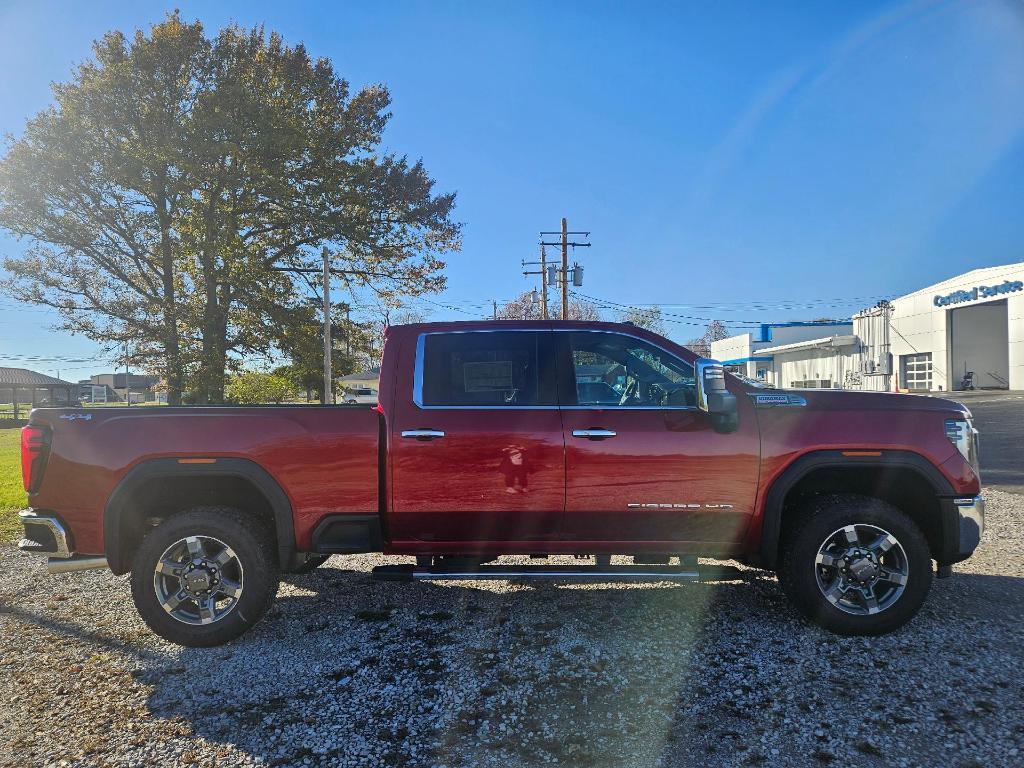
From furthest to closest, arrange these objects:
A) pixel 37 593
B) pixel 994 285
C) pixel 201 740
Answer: pixel 994 285, pixel 37 593, pixel 201 740

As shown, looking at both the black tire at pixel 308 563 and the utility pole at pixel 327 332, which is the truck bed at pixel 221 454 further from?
the utility pole at pixel 327 332

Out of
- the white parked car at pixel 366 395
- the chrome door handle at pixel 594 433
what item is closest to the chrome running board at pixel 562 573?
the chrome door handle at pixel 594 433

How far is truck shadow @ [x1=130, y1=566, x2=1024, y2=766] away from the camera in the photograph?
8.67ft

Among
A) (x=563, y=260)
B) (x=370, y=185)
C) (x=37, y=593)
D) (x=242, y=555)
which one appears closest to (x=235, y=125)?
(x=370, y=185)

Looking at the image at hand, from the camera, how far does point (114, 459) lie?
142 inches

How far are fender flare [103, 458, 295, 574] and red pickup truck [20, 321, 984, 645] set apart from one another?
0.03 feet

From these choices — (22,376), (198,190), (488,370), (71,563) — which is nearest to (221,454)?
(71,563)

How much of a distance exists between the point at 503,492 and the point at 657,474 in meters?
0.92

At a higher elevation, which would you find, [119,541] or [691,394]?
[691,394]

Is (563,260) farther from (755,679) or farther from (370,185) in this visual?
(755,679)

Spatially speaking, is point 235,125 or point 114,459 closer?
point 114,459

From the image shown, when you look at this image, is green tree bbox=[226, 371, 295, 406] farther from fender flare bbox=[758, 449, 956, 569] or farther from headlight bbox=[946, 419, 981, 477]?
headlight bbox=[946, 419, 981, 477]

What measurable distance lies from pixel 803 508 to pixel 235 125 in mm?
16885

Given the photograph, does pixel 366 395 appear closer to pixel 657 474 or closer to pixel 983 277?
pixel 657 474
